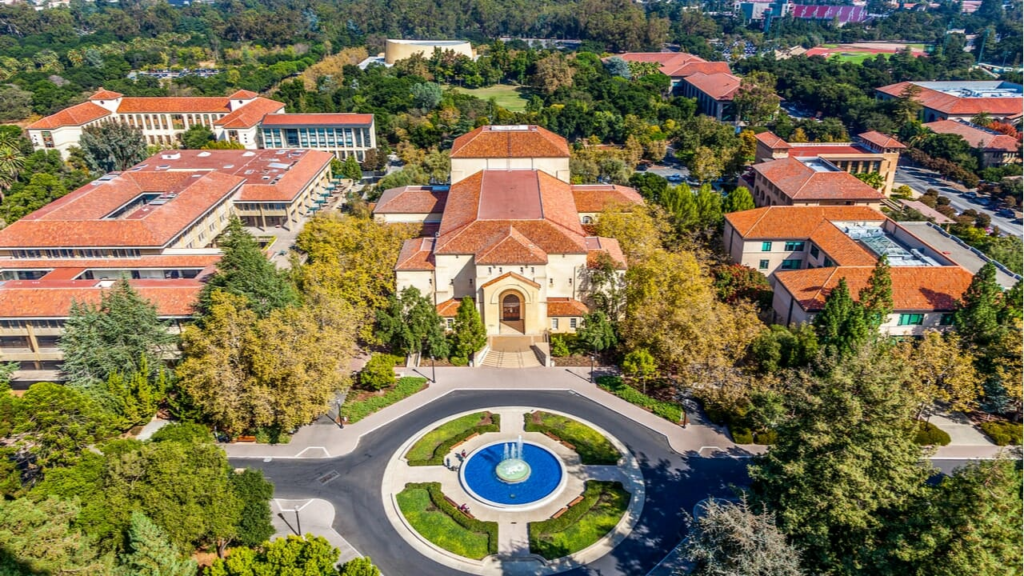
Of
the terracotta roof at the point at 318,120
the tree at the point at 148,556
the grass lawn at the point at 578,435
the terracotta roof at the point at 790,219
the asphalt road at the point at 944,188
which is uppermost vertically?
the terracotta roof at the point at 318,120

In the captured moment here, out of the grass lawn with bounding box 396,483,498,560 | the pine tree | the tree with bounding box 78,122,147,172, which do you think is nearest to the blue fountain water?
the grass lawn with bounding box 396,483,498,560

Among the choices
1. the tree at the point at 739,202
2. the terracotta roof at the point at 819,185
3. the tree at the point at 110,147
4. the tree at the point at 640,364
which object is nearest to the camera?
the tree at the point at 640,364

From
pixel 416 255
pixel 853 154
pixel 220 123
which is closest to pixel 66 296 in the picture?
pixel 416 255

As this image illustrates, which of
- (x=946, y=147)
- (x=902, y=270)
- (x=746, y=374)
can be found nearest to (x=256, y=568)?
(x=746, y=374)

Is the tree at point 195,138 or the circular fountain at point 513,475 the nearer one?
the circular fountain at point 513,475

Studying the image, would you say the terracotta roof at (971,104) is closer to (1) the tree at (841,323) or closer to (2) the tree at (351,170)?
(1) the tree at (841,323)

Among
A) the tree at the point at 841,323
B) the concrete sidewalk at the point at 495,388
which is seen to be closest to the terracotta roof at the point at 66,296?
the concrete sidewalk at the point at 495,388

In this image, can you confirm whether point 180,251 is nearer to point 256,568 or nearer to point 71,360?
point 71,360
